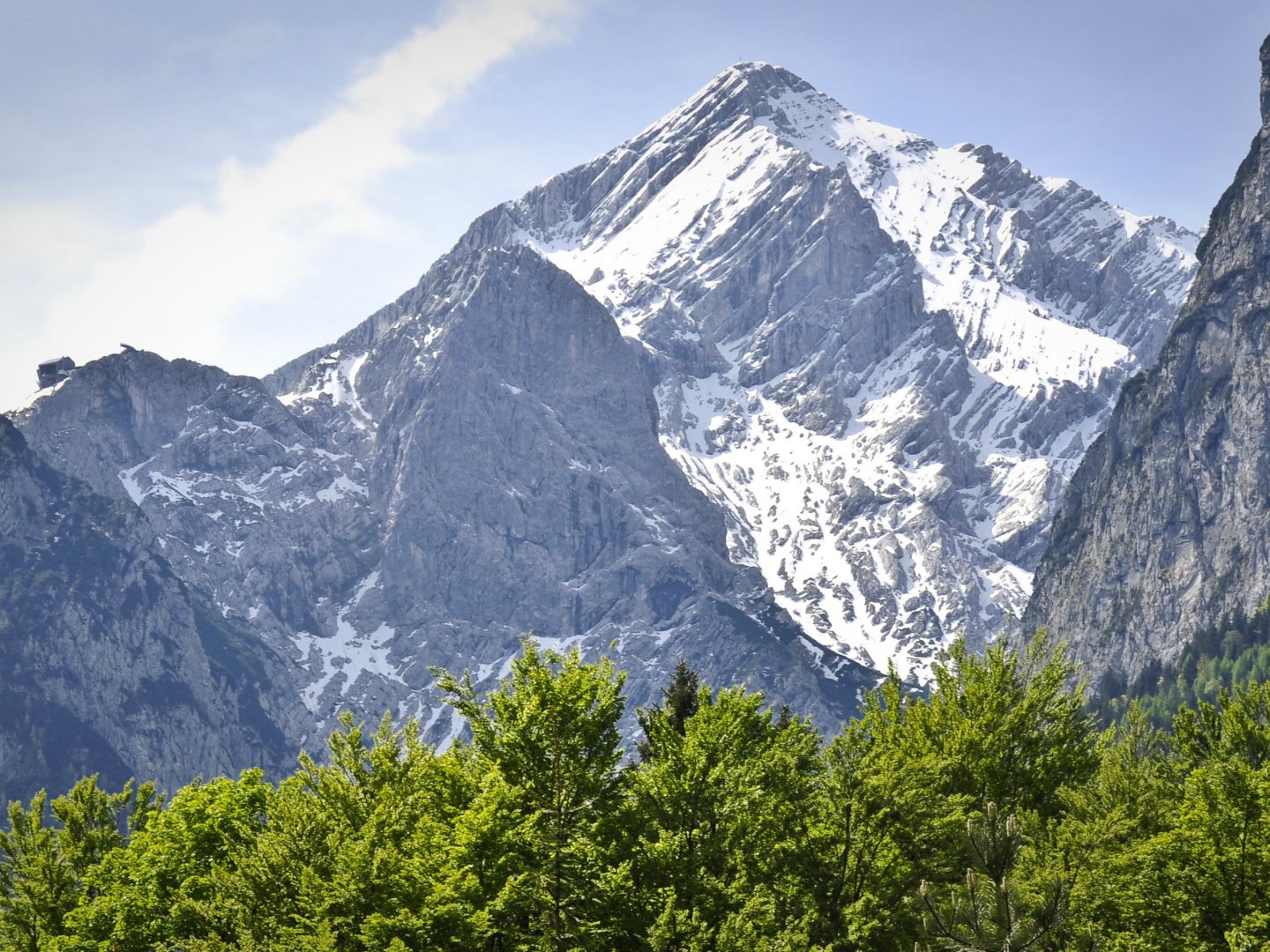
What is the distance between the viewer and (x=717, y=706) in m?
50.7

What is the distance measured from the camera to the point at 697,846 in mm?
41625

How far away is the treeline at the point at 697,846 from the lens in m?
37.5

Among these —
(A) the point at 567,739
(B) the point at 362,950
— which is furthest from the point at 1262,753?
(B) the point at 362,950

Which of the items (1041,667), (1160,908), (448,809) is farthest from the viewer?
(1041,667)

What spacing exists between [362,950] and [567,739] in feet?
27.7

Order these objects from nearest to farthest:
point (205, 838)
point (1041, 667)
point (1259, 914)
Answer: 1. point (1259, 914)
2. point (205, 838)
3. point (1041, 667)

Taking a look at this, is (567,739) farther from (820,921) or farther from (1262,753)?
(1262,753)

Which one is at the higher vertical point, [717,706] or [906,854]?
[717,706]

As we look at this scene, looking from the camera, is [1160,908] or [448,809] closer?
[1160,908]

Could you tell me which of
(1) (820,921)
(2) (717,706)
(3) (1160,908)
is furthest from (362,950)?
(3) (1160,908)

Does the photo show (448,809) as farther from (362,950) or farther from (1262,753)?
(1262,753)

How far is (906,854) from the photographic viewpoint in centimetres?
4462

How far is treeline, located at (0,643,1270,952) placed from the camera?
3750 centimetres

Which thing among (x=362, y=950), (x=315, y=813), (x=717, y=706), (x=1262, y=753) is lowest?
(x=362, y=950)
